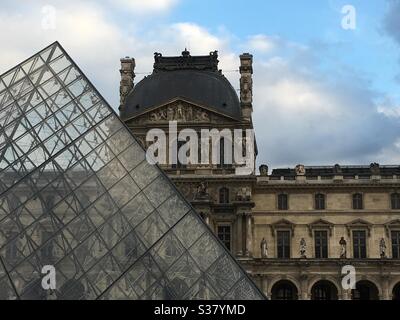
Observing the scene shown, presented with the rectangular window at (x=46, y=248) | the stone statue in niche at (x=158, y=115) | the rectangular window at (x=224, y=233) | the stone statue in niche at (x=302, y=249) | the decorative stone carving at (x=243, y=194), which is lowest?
the rectangular window at (x=46, y=248)

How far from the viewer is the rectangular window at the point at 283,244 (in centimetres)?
4125

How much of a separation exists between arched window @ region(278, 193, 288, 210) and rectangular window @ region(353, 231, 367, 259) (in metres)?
4.27

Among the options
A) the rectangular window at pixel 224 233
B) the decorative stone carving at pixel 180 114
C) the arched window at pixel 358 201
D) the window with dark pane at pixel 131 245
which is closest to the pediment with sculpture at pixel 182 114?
the decorative stone carving at pixel 180 114

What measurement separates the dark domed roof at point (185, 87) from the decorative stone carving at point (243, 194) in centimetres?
433

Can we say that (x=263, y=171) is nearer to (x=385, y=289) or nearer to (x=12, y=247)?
(x=385, y=289)

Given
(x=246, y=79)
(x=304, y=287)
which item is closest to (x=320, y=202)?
(x=304, y=287)

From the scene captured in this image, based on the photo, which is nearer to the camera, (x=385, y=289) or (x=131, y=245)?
(x=131, y=245)

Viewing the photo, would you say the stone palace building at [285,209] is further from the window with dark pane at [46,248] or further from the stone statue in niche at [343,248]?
the window with dark pane at [46,248]

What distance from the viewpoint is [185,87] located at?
43156mm

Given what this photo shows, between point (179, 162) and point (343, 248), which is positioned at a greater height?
point (179, 162)

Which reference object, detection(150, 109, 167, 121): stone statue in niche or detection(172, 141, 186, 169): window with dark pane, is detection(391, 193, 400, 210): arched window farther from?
detection(150, 109, 167, 121): stone statue in niche

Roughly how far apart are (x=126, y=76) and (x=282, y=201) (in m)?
13.2

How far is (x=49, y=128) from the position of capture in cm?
1650

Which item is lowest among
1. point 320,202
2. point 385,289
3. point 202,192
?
point 385,289
